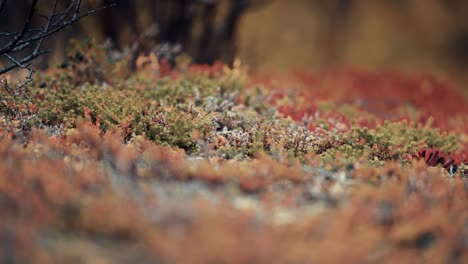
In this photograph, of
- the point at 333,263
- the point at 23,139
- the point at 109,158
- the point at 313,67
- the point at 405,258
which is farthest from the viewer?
the point at 313,67

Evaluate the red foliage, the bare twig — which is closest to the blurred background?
the red foliage

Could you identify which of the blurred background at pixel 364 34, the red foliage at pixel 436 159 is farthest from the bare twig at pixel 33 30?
the blurred background at pixel 364 34

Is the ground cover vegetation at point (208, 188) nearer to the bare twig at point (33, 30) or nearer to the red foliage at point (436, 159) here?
the red foliage at point (436, 159)

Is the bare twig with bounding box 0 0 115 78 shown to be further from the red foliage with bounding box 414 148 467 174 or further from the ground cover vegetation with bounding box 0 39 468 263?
the red foliage with bounding box 414 148 467 174

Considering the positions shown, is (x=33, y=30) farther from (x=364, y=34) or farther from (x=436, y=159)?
(x=364, y=34)

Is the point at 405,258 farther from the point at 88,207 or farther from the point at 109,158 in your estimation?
the point at 109,158

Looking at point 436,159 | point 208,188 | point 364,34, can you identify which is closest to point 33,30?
point 208,188

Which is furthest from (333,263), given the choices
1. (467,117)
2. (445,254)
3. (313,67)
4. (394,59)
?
(394,59)

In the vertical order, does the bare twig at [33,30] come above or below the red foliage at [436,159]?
above

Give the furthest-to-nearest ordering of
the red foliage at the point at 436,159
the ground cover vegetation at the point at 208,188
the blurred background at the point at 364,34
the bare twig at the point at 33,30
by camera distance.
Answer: the blurred background at the point at 364,34 → the red foliage at the point at 436,159 → the bare twig at the point at 33,30 → the ground cover vegetation at the point at 208,188
